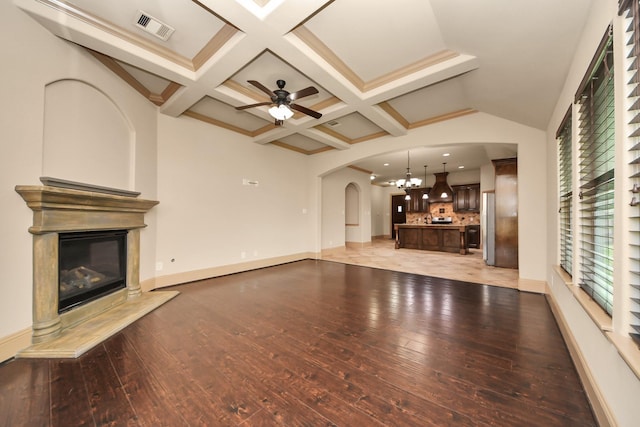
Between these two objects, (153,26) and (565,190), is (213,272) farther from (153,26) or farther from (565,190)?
(565,190)

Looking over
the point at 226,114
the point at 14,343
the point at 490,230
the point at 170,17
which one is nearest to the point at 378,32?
the point at 170,17

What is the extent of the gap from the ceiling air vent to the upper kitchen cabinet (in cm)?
998

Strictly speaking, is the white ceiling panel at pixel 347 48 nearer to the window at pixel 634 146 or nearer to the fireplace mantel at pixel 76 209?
the window at pixel 634 146

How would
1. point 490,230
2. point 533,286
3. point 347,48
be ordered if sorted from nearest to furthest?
point 347,48 → point 533,286 → point 490,230

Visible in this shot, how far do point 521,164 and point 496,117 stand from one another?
2.87ft

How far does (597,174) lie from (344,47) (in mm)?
2550

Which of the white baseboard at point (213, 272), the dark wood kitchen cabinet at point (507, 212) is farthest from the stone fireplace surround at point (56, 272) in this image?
the dark wood kitchen cabinet at point (507, 212)

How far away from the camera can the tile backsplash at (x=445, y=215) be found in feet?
30.8

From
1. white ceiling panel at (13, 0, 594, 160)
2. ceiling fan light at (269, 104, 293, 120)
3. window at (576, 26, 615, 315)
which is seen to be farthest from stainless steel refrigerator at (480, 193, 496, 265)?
ceiling fan light at (269, 104, 293, 120)

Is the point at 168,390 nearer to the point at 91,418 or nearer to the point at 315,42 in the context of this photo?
the point at 91,418

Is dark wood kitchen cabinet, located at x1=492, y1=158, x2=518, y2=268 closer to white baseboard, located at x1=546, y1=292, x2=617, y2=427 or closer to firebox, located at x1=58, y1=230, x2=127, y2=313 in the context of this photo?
white baseboard, located at x1=546, y1=292, x2=617, y2=427

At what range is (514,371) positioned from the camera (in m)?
1.77

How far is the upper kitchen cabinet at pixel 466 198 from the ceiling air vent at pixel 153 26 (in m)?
9.98

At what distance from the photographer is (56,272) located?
2.25 meters
